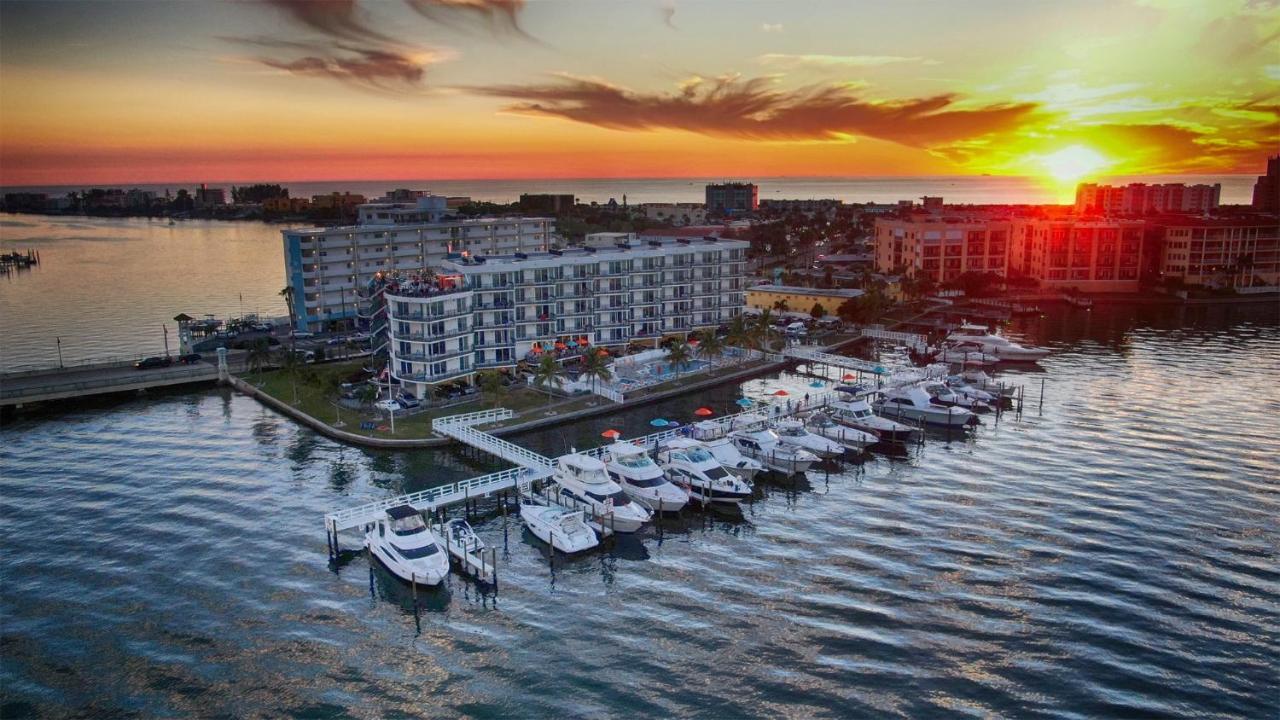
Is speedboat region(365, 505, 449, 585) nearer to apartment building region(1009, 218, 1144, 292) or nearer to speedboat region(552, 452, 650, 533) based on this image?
speedboat region(552, 452, 650, 533)

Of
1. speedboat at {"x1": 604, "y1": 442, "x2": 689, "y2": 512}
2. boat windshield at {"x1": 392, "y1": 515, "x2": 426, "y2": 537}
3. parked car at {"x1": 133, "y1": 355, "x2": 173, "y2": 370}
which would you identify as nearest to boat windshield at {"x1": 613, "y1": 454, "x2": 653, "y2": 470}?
speedboat at {"x1": 604, "y1": 442, "x2": 689, "y2": 512}

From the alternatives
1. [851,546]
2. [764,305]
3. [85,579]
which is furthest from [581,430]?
[764,305]

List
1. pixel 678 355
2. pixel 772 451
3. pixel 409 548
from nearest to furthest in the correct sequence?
1. pixel 409 548
2. pixel 772 451
3. pixel 678 355

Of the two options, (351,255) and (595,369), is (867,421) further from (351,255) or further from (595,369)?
(351,255)

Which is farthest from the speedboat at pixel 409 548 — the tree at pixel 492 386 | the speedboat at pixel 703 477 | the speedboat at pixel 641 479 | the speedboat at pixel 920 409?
the speedboat at pixel 920 409

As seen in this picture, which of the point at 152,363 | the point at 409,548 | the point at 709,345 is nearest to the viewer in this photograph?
the point at 409,548

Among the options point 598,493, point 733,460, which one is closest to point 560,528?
point 598,493

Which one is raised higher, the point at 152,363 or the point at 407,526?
the point at 152,363
